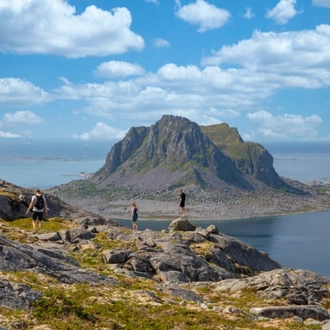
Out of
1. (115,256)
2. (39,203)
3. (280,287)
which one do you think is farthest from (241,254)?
(39,203)

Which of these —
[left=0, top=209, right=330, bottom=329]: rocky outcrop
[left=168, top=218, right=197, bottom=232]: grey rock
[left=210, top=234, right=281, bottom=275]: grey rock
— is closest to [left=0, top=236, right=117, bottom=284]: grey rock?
[left=0, top=209, right=330, bottom=329]: rocky outcrop

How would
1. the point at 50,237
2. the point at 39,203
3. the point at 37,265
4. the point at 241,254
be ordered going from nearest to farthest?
the point at 37,265, the point at 50,237, the point at 39,203, the point at 241,254

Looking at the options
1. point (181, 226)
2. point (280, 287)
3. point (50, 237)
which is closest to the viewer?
point (280, 287)

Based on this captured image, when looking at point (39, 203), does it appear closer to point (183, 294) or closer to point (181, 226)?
point (181, 226)

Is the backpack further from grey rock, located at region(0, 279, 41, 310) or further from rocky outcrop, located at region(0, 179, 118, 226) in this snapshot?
grey rock, located at region(0, 279, 41, 310)

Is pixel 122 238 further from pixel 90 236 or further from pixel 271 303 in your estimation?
pixel 271 303

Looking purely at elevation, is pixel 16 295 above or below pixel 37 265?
below

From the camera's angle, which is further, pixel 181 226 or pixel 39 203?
pixel 181 226

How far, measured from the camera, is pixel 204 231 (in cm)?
4825

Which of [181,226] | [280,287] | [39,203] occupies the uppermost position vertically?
[39,203]

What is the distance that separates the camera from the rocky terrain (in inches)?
694

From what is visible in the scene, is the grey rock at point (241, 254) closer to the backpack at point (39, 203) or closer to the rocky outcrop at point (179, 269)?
the rocky outcrop at point (179, 269)

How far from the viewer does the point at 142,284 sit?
86.6 feet

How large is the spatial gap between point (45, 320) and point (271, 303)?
55.0ft
